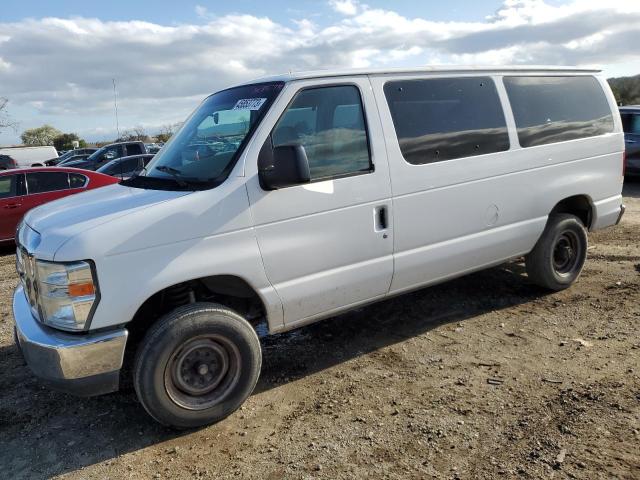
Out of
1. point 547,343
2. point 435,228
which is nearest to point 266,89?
point 435,228

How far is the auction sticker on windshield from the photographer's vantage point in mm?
3697

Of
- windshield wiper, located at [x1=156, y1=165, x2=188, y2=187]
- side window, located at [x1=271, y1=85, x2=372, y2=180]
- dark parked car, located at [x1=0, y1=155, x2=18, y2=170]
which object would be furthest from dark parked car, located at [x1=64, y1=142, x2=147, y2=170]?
side window, located at [x1=271, y1=85, x2=372, y2=180]

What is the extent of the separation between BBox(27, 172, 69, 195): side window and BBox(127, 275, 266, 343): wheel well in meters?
7.49

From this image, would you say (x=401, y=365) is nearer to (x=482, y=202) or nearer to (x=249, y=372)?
(x=249, y=372)

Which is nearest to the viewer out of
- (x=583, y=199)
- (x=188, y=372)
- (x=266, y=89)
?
(x=188, y=372)

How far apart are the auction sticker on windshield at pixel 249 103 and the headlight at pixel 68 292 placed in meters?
1.51

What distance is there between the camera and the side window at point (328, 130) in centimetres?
368

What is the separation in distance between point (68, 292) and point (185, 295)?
79cm

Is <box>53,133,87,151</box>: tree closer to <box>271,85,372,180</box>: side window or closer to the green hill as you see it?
the green hill

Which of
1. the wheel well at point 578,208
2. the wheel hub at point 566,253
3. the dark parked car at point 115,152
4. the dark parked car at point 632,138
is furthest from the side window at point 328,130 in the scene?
the dark parked car at point 115,152

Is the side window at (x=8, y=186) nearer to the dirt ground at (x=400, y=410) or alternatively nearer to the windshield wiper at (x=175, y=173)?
the dirt ground at (x=400, y=410)

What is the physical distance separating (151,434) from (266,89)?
7.91ft

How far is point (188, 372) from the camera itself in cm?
345

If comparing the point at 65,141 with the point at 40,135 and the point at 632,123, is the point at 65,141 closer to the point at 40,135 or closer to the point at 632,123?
the point at 40,135
